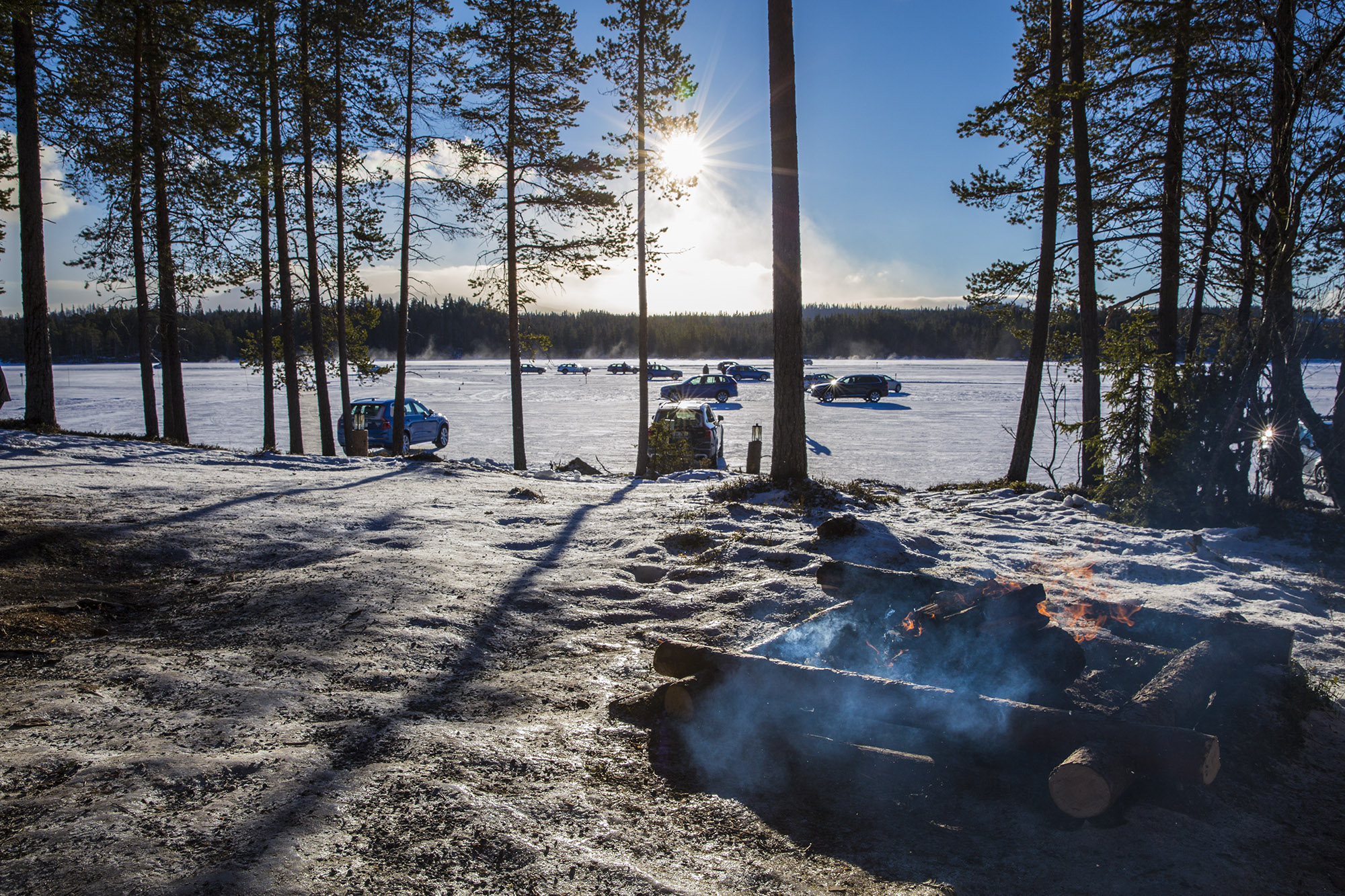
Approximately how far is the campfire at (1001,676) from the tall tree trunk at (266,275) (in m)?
15.3

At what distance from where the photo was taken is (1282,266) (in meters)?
7.24

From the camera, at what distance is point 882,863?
2311 millimetres

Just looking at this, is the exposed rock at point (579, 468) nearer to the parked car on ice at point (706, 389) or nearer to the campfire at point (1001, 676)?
the campfire at point (1001, 676)

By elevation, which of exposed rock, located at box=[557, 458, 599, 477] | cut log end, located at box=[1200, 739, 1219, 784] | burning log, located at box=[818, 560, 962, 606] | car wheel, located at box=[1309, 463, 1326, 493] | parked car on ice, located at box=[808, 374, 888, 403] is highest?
parked car on ice, located at box=[808, 374, 888, 403]

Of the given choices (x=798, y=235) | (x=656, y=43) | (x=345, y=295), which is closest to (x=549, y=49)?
(x=656, y=43)

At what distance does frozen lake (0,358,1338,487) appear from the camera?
17172mm

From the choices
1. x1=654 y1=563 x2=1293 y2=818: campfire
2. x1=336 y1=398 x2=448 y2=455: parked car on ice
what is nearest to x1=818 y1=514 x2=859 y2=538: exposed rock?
x1=654 y1=563 x2=1293 y2=818: campfire

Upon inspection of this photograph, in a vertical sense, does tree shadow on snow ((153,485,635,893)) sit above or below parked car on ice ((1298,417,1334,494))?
below

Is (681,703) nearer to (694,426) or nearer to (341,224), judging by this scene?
(694,426)

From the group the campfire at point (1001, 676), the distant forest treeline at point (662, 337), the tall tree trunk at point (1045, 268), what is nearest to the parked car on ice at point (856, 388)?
the tall tree trunk at point (1045, 268)

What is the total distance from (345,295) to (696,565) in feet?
50.1

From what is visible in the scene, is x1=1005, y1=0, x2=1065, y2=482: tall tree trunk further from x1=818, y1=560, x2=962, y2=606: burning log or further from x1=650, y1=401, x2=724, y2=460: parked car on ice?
x1=818, y1=560, x2=962, y2=606: burning log

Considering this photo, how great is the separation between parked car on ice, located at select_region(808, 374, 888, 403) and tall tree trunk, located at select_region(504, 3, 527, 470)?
25.5 m

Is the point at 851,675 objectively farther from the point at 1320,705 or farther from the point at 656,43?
the point at 656,43
